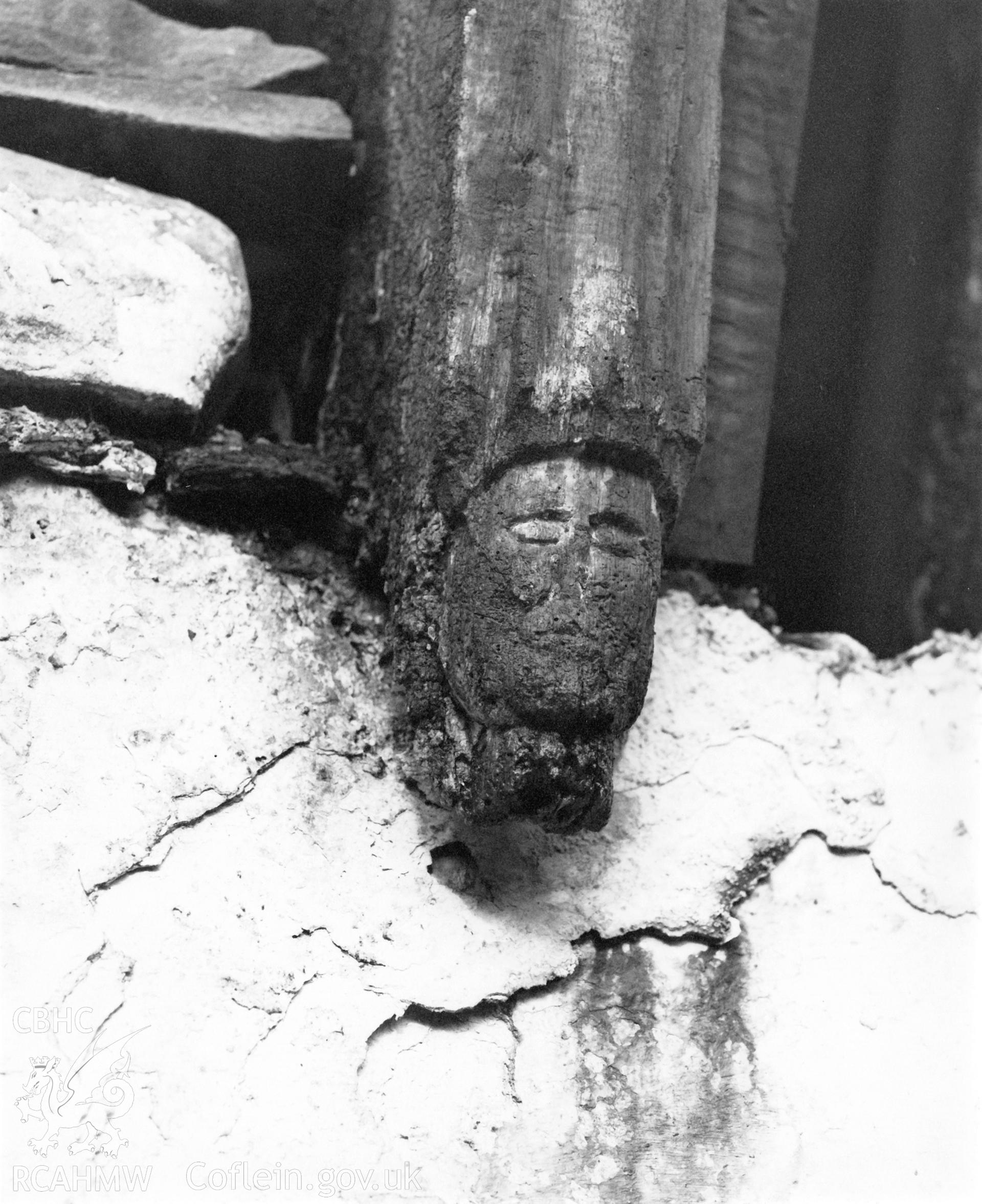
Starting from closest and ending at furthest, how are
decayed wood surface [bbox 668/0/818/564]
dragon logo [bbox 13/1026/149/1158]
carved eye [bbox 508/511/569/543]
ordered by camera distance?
dragon logo [bbox 13/1026/149/1158] < carved eye [bbox 508/511/569/543] < decayed wood surface [bbox 668/0/818/564]

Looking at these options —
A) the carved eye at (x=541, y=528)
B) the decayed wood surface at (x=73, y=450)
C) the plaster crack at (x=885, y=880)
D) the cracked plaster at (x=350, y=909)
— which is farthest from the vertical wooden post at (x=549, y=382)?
the plaster crack at (x=885, y=880)

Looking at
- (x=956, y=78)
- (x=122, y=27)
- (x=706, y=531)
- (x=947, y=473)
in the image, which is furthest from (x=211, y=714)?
(x=956, y=78)

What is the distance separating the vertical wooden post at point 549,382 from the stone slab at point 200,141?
20 cm

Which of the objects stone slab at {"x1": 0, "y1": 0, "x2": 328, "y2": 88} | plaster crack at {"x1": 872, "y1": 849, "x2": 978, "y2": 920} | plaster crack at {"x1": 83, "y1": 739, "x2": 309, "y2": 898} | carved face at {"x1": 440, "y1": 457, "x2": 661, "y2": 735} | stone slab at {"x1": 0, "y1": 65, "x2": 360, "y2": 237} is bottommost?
plaster crack at {"x1": 872, "y1": 849, "x2": 978, "y2": 920}

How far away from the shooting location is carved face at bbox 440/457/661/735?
1.04 m

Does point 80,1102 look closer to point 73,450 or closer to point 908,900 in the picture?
point 73,450

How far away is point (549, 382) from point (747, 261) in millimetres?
452

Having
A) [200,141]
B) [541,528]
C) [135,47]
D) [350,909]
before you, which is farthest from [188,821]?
[135,47]

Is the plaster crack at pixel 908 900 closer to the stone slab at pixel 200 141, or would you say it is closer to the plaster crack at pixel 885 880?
the plaster crack at pixel 885 880

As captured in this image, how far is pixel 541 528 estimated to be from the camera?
108cm

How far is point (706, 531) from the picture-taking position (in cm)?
143

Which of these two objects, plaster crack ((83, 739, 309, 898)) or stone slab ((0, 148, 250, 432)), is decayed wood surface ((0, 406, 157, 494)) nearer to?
stone slab ((0, 148, 250, 432))

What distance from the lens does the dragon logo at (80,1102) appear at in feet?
3.19

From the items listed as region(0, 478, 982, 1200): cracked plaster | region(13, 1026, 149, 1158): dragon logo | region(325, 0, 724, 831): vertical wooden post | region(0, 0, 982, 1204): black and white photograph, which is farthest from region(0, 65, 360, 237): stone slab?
region(13, 1026, 149, 1158): dragon logo
